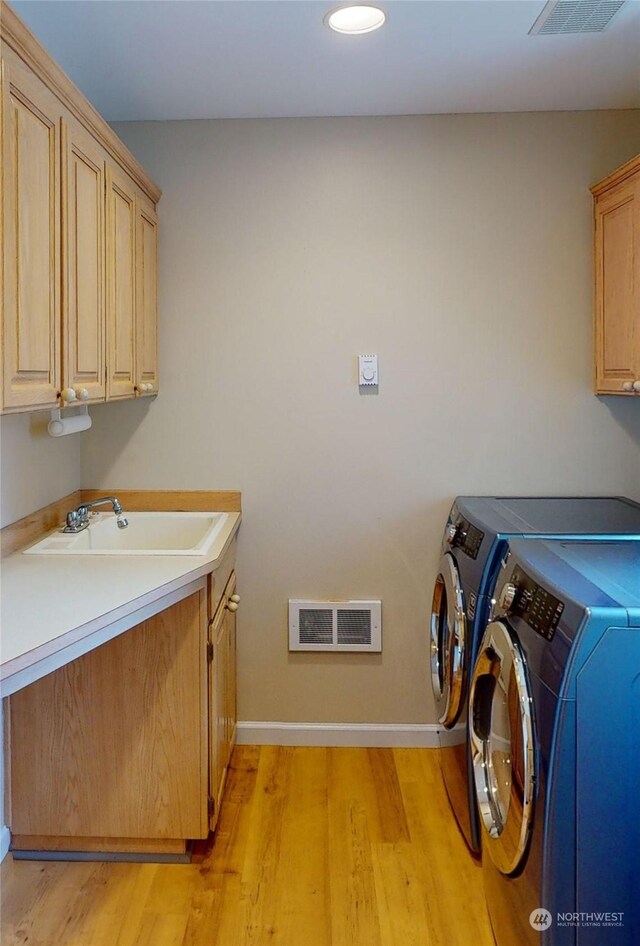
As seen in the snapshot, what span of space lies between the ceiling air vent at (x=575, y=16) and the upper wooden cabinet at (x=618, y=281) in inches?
18.2

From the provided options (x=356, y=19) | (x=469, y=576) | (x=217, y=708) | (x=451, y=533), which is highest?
(x=356, y=19)

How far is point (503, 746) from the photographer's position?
5.50 ft

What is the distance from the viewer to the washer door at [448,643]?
7.29 ft

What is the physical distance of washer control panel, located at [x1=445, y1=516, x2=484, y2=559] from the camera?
87.1 inches

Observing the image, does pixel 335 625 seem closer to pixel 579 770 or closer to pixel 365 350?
pixel 365 350

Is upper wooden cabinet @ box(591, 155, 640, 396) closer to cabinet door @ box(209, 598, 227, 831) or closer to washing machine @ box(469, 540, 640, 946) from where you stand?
washing machine @ box(469, 540, 640, 946)

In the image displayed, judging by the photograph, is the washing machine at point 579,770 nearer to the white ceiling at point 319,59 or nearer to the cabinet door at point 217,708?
the cabinet door at point 217,708

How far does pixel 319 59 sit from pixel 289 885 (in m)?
2.51

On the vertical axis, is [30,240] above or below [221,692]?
above

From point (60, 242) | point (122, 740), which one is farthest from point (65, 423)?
point (122, 740)

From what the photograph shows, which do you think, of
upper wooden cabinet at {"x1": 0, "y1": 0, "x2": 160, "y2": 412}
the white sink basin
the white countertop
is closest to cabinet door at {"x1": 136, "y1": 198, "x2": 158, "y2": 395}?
upper wooden cabinet at {"x1": 0, "y1": 0, "x2": 160, "y2": 412}

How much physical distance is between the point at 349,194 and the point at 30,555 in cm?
177

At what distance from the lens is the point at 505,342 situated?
2809mm
